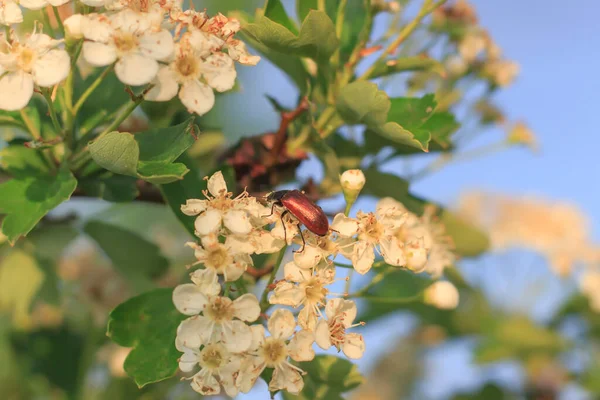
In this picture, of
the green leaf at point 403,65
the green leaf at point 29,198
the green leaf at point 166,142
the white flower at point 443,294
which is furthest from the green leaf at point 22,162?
the white flower at point 443,294

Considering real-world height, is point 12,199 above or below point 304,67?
below

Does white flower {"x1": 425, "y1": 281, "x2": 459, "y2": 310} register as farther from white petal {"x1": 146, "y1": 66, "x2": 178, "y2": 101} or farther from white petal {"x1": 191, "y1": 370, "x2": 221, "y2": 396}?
white petal {"x1": 146, "y1": 66, "x2": 178, "y2": 101}

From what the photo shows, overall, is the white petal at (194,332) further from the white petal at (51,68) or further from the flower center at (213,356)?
the white petal at (51,68)

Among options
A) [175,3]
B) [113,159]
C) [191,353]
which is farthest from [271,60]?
[191,353]

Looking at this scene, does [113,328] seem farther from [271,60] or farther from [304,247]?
[271,60]

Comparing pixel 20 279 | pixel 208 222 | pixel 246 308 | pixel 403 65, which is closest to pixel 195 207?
pixel 208 222

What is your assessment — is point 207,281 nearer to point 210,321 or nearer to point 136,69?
point 210,321

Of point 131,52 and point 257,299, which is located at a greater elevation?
point 131,52
